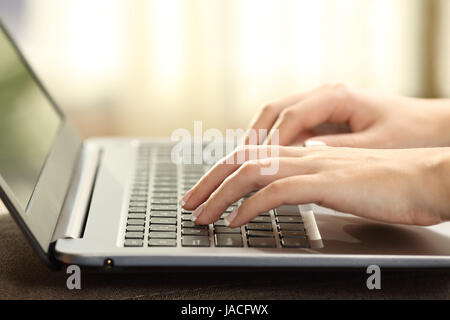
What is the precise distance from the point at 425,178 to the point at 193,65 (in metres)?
2.01

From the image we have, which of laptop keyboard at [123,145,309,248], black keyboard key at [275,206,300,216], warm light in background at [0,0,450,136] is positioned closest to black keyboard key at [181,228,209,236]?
laptop keyboard at [123,145,309,248]

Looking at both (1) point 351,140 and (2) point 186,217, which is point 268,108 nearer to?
(1) point 351,140

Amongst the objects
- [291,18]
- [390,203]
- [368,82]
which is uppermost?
[390,203]

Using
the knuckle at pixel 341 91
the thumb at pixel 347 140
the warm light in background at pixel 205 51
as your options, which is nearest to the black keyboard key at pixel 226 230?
the thumb at pixel 347 140

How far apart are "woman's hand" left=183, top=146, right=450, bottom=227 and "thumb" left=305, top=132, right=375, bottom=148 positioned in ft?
0.54

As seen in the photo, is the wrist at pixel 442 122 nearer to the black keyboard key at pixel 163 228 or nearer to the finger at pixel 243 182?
the finger at pixel 243 182

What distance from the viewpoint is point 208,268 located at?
0.56 metres

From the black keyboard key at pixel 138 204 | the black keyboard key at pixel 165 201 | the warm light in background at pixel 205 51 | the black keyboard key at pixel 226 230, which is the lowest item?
the warm light in background at pixel 205 51

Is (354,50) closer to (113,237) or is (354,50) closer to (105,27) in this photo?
(105,27)

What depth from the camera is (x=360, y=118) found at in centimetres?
90

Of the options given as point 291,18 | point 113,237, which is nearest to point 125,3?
point 291,18

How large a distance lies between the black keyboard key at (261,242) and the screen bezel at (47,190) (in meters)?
0.19

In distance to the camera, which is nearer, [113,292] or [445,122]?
[113,292]

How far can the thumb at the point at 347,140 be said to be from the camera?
0.84 m
